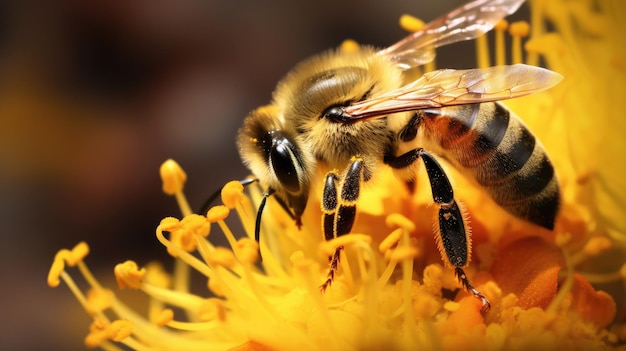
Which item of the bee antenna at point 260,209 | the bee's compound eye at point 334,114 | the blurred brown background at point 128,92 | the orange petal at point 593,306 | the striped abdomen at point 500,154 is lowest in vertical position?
the orange petal at point 593,306

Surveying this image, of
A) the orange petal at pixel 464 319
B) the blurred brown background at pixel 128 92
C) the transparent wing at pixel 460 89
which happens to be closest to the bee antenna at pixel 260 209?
the transparent wing at pixel 460 89

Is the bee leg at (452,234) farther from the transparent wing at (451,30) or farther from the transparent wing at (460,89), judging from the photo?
the transparent wing at (451,30)

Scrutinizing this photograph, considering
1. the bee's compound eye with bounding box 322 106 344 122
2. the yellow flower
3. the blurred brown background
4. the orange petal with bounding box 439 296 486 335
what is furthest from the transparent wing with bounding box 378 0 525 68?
the blurred brown background

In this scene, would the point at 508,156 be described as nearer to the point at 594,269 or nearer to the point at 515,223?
the point at 515,223

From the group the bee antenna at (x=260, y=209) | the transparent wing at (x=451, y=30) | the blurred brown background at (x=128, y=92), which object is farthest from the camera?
the blurred brown background at (x=128, y=92)

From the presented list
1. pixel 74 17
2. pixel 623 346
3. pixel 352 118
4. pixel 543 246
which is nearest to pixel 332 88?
pixel 352 118

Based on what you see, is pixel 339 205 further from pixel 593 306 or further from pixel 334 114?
pixel 593 306

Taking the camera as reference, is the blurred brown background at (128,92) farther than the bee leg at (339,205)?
Yes
